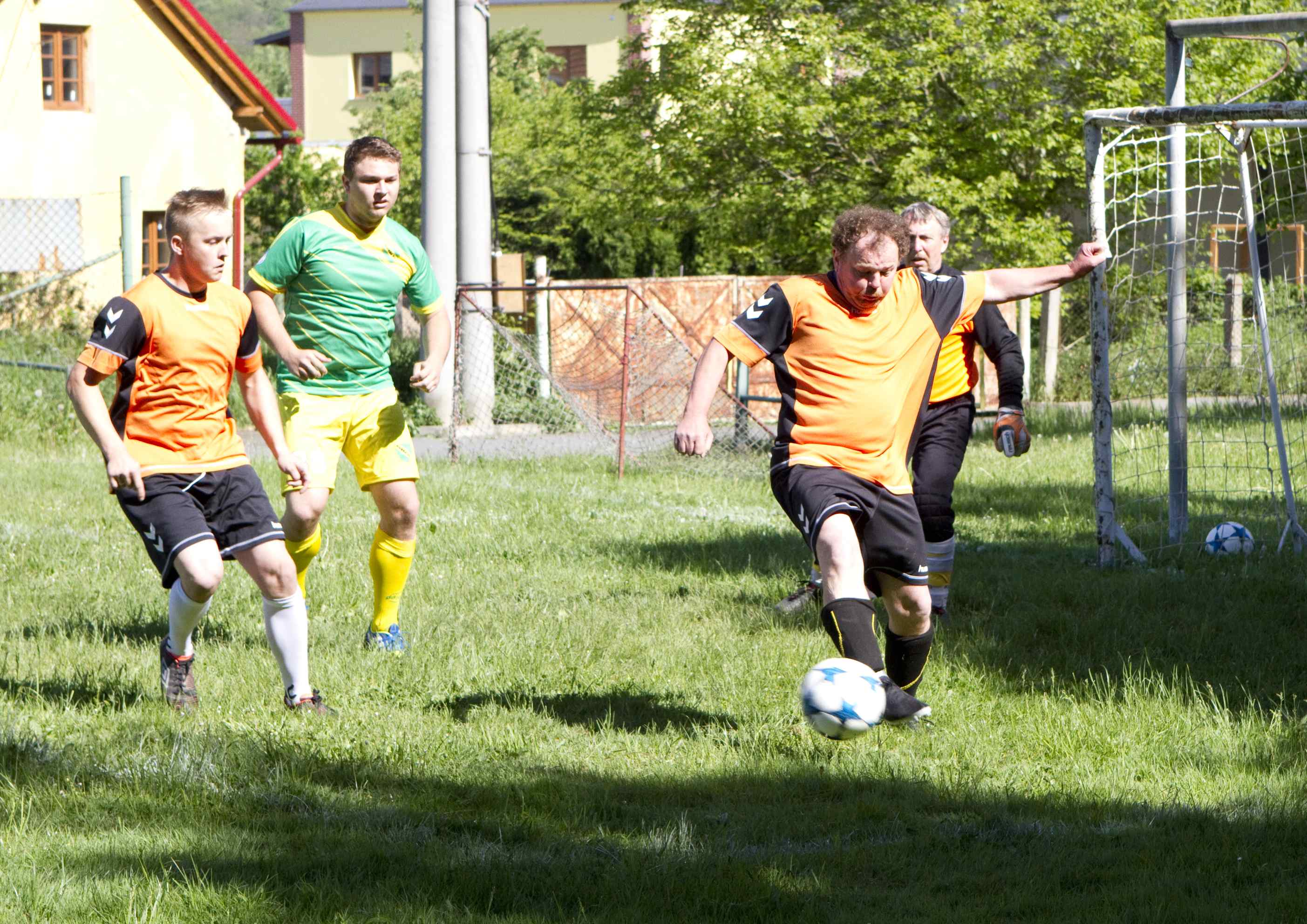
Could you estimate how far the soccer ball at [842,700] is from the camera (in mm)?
4746

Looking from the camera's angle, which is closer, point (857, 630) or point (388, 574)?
point (857, 630)

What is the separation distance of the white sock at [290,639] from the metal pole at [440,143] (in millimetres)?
11239

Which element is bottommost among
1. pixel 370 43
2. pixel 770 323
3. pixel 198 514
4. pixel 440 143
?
pixel 198 514

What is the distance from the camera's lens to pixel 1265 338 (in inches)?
375

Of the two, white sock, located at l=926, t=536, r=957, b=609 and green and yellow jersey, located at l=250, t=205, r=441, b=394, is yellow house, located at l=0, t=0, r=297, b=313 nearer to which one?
green and yellow jersey, located at l=250, t=205, r=441, b=394

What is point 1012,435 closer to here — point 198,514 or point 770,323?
point 770,323

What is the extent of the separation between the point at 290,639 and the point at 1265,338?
265 inches

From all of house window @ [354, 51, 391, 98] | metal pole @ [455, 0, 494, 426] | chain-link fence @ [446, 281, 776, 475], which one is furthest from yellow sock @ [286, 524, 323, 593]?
house window @ [354, 51, 391, 98]

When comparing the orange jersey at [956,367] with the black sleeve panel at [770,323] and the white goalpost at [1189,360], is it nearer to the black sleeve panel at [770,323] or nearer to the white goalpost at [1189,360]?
the black sleeve panel at [770,323]

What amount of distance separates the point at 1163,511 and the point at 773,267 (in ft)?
42.3

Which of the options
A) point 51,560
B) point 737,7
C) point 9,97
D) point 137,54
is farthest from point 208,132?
point 51,560

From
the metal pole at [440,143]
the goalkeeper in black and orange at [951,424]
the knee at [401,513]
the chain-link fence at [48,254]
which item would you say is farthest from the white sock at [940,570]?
the chain-link fence at [48,254]

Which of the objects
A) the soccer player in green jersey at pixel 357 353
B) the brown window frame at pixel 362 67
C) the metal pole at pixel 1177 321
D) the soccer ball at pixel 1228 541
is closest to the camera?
the soccer player in green jersey at pixel 357 353

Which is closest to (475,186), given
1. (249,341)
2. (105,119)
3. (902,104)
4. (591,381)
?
(591,381)
